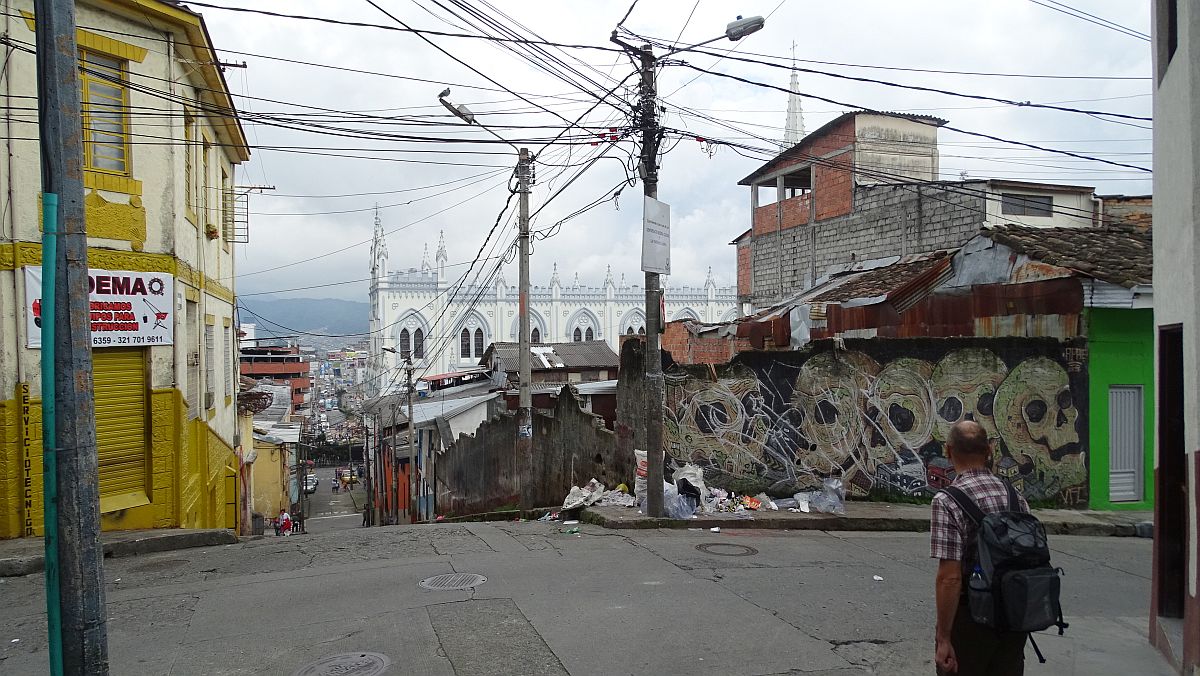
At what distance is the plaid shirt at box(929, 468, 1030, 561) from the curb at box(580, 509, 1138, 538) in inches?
277

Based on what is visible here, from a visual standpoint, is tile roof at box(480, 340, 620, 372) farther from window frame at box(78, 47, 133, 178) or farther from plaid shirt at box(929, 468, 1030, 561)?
plaid shirt at box(929, 468, 1030, 561)

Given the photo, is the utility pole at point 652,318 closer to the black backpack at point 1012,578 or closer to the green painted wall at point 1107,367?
the green painted wall at point 1107,367

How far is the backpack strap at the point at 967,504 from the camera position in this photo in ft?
11.6

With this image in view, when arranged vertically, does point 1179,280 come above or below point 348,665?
above

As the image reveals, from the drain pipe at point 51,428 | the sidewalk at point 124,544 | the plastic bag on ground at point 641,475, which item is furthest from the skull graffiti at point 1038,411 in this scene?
the drain pipe at point 51,428

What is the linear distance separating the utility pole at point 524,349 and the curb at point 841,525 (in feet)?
15.7

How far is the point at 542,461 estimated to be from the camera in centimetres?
1617

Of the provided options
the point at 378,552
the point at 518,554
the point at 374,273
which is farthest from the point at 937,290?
the point at 374,273

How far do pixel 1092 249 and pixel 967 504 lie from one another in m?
11.7

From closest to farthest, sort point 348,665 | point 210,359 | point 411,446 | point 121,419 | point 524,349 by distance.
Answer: point 348,665
point 121,419
point 210,359
point 524,349
point 411,446

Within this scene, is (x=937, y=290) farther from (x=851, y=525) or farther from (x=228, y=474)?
(x=228, y=474)

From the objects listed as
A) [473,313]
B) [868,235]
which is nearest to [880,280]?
[868,235]

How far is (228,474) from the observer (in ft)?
51.1

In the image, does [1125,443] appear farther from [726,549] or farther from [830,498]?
[726,549]
